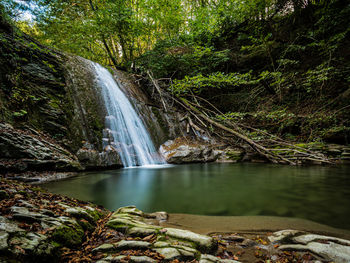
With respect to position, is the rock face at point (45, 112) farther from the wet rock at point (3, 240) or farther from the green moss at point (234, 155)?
the green moss at point (234, 155)

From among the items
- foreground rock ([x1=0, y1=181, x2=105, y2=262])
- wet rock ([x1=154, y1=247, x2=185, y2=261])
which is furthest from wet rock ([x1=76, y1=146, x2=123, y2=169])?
wet rock ([x1=154, y1=247, x2=185, y2=261])

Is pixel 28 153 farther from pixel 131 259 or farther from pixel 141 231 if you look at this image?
pixel 131 259

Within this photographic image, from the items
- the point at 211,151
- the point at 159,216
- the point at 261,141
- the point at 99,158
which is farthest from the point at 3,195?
the point at 261,141

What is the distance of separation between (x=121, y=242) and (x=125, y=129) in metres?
5.99

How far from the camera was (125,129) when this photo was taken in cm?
707

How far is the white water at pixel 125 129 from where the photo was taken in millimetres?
6551

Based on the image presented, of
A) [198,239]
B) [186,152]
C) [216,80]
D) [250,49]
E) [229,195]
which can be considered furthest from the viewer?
[250,49]

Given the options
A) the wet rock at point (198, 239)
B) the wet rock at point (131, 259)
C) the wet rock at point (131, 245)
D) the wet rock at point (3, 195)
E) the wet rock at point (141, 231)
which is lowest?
the wet rock at point (198, 239)

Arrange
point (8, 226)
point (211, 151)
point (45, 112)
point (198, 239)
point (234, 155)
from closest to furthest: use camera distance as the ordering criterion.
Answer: point (8, 226), point (198, 239), point (45, 112), point (234, 155), point (211, 151)

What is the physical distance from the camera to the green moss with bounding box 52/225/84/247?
4.24 feet

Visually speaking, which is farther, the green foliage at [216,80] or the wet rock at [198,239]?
the green foliage at [216,80]

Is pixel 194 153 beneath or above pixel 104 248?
beneath

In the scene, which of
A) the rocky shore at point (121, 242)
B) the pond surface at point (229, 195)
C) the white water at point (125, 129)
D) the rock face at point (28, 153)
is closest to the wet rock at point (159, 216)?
the pond surface at point (229, 195)

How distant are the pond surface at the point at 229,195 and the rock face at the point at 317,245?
33.1 inches
